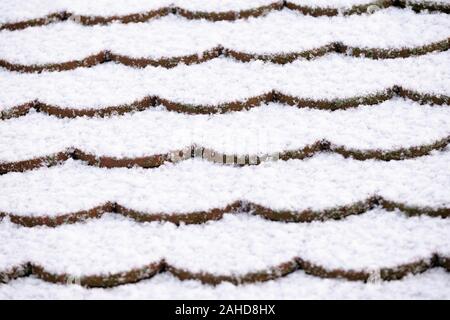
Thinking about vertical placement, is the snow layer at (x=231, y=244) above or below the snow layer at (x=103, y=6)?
Answer: below

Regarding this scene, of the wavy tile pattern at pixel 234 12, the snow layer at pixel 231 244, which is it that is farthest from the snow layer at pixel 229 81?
the snow layer at pixel 231 244

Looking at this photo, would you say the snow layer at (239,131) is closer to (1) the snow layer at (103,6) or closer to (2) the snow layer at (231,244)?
(2) the snow layer at (231,244)

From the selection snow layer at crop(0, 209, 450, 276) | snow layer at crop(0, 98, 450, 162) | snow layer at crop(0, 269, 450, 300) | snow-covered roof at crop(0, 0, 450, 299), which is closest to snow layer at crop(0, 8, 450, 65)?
snow-covered roof at crop(0, 0, 450, 299)

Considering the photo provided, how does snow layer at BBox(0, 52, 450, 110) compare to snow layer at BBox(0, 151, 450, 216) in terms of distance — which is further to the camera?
snow layer at BBox(0, 52, 450, 110)

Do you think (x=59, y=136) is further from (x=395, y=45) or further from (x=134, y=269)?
(x=395, y=45)

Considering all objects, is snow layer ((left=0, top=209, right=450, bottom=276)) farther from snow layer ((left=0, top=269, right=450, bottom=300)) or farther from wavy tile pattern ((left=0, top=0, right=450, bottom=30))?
wavy tile pattern ((left=0, top=0, right=450, bottom=30))
